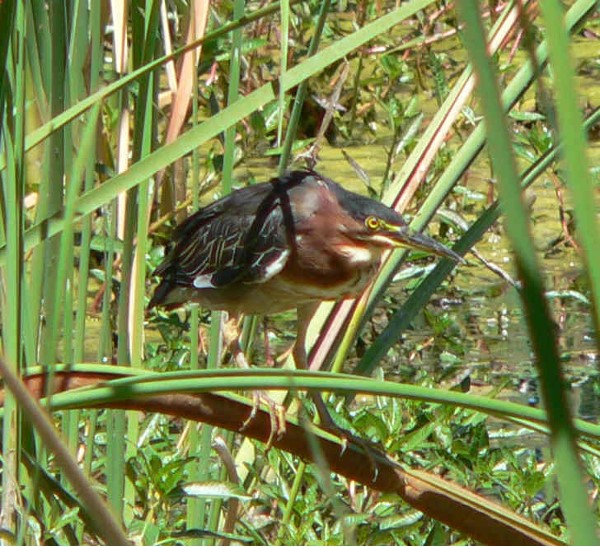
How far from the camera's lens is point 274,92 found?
1604 millimetres

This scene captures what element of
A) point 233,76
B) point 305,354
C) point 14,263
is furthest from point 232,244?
point 14,263

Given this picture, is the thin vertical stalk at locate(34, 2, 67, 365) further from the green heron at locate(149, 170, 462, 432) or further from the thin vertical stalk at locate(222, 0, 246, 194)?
the green heron at locate(149, 170, 462, 432)

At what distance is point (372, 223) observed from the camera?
2.84m

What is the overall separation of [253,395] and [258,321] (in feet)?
1.81

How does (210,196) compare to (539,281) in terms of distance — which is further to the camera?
(210,196)

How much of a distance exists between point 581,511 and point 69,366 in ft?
3.24

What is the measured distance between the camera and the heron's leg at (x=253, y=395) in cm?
184

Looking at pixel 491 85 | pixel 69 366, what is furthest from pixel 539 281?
pixel 69 366

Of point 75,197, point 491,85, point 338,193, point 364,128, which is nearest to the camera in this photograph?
point 491,85

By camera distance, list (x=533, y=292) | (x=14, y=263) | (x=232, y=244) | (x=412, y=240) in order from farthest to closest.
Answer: (x=232, y=244) → (x=412, y=240) → (x=14, y=263) → (x=533, y=292)

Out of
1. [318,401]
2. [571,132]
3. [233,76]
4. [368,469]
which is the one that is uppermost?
[233,76]

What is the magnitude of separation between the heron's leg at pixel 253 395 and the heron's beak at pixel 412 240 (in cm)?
42

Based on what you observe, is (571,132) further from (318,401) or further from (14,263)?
(318,401)

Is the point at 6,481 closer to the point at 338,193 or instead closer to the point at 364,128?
the point at 338,193
